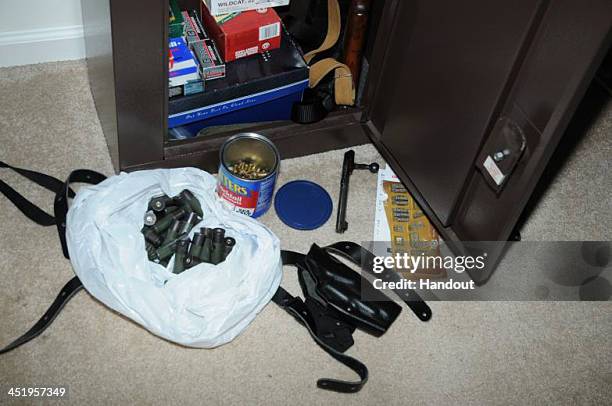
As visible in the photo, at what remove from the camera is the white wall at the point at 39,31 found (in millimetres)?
1608

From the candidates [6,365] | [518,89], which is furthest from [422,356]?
[6,365]

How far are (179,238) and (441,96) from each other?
1.89 ft

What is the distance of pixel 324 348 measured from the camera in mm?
1399

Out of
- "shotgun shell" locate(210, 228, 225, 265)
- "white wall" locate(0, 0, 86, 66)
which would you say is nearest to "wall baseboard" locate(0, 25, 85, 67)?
"white wall" locate(0, 0, 86, 66)

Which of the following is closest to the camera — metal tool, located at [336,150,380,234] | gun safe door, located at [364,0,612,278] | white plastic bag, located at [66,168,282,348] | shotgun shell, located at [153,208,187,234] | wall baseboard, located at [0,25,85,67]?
gun safe door, located at [364,0,612,278]

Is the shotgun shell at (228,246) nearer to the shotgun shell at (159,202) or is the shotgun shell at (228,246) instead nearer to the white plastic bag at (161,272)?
the white plastic bag at (161,272)

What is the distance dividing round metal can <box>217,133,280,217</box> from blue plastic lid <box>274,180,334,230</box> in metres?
0.05

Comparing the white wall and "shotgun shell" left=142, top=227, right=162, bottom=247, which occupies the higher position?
the white wall

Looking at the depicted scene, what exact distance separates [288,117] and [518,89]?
2.00ft

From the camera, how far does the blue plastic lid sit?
1.56m

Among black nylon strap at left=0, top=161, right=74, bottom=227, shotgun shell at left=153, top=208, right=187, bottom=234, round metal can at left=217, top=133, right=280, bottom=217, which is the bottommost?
black nylon strap at left=0, top=161, right=74, bottom=227

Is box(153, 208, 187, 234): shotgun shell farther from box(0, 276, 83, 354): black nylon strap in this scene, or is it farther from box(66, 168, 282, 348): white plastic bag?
box(0, 276, 83, 354): black nylon strap

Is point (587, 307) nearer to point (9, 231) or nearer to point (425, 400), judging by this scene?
point (425, 400)

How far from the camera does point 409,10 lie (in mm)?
1384
